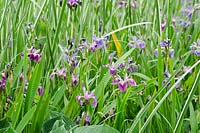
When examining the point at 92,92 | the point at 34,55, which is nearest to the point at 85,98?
the point at 92,92

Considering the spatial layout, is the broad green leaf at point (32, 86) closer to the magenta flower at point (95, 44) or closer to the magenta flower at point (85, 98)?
the magenta flower at point (85, 98)

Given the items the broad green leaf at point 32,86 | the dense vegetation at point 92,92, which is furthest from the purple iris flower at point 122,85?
the broad green leaf at point 32,86

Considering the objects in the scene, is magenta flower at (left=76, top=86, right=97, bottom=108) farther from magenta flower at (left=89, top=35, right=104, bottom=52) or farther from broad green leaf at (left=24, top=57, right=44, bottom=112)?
magenta flower at (left=89, top=35, right=104, bottom=52)

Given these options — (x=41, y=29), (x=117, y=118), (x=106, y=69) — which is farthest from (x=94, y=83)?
(x=41, y=29)

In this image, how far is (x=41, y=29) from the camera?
161cm

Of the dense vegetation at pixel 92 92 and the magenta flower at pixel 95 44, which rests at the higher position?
the magenta flower at pixel 95 44

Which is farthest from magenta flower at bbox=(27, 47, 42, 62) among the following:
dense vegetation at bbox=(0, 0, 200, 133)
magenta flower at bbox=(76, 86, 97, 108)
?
magenta flower at bbox=(76, 86, 97, 108)

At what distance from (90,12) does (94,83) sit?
0.32 m

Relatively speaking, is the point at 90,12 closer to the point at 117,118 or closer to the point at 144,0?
the point at 144,0

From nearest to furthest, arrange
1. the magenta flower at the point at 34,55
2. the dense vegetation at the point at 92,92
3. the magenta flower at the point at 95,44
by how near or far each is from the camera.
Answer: the dense vegetation at the point at 92,92, the magenta flower at the point at 34,55, the magenta flower at the point at 95,44

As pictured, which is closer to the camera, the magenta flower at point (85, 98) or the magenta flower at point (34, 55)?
the magenta flower at point (85, 98)

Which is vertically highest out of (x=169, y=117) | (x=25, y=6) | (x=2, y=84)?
(x=25, y=6)

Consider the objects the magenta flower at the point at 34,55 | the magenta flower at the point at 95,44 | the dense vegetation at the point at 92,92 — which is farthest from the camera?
the magenta flower at the point at 95,44

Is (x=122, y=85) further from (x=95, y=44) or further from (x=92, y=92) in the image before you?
(x=95, y=44)
